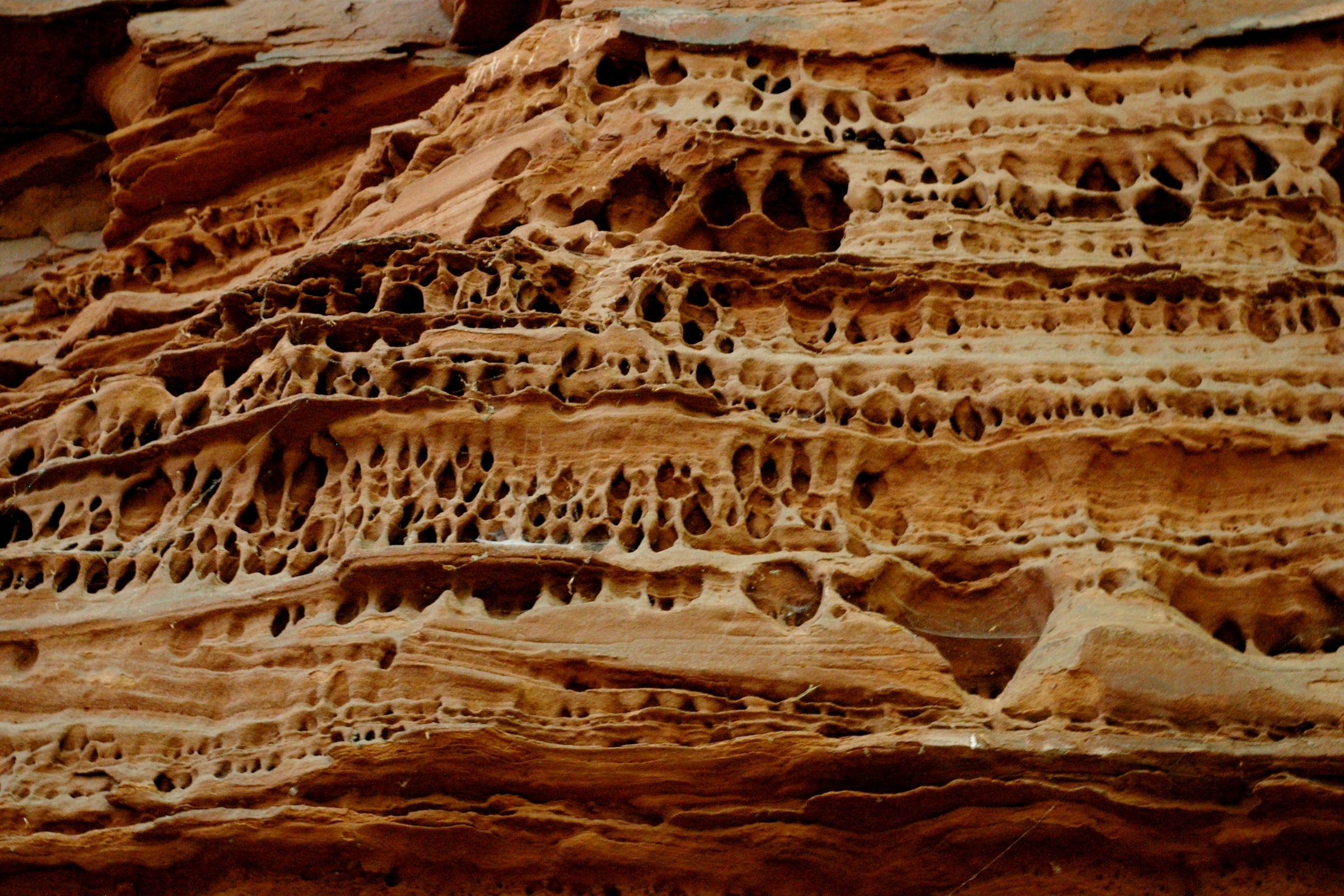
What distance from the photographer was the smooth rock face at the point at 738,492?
3562 millimetres

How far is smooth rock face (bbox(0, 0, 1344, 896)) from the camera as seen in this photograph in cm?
356

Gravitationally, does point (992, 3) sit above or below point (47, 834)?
above

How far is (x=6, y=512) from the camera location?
16.3 ft

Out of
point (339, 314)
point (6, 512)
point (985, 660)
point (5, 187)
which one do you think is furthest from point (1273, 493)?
point (5, 187)

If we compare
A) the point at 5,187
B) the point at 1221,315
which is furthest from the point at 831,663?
the point at 5,187

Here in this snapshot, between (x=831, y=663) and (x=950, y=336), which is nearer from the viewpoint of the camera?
(x=831, y=663)

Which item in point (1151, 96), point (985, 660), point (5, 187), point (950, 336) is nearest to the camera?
point (985, 660)

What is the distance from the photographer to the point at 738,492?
4.35m

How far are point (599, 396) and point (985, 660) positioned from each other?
152 centimetres

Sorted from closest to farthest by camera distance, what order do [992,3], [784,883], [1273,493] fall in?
[784,883], [1273,493], [992,3]

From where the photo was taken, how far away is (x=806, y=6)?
20.3 ft

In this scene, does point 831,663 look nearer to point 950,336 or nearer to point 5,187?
point 950,336

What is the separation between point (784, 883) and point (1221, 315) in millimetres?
2719

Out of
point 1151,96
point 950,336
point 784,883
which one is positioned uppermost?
point 1151,96
